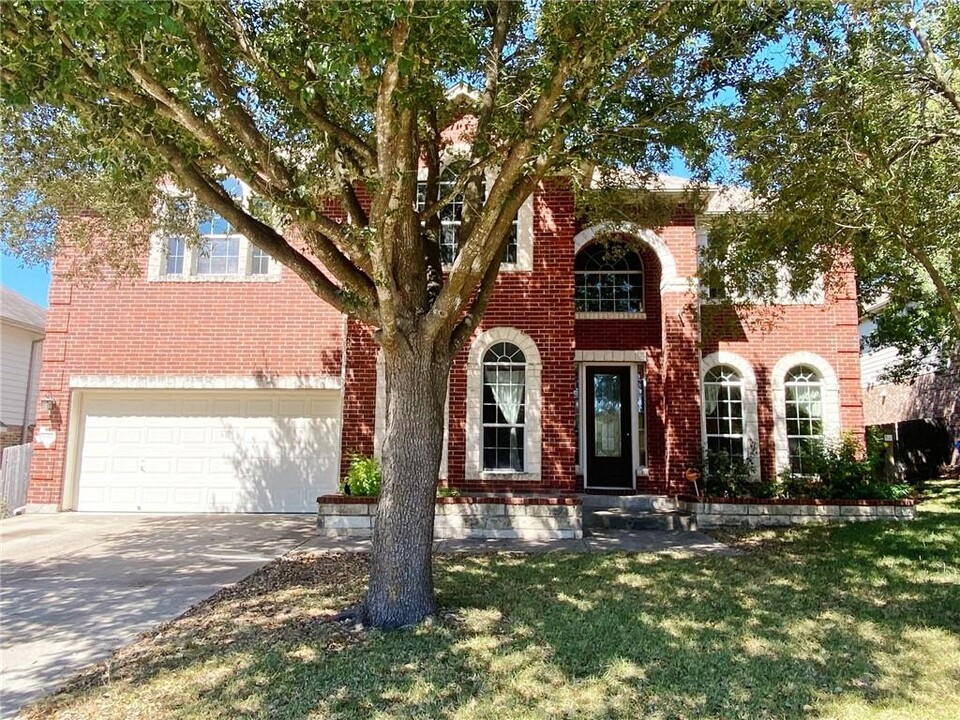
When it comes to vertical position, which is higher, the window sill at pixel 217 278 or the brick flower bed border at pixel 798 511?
the window sill at pixel 217 278

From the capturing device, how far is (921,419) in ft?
61.2

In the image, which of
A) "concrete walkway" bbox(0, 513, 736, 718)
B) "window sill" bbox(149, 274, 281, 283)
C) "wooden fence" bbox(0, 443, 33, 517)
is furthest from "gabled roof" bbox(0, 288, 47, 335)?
"concrete walkway" bbox(0, 513, 736, 718)

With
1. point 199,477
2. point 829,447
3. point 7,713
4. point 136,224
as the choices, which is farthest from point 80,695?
point 829,447

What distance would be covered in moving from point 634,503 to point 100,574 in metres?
8.51

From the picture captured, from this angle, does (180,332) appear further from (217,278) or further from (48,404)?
(48,404)

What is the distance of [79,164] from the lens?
7.71 meters

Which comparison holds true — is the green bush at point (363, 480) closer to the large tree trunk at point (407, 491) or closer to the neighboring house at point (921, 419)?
the large tree trunk at point (407, 491)

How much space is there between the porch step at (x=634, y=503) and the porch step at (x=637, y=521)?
30.9 inches

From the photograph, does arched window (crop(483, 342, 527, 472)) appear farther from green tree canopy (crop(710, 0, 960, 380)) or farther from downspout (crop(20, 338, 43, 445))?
downspout (crop(20, 338, 43, 445))

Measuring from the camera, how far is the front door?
1281 centimetres

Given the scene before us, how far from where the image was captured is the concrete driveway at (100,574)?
194 inches

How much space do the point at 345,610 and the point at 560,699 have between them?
241 cm

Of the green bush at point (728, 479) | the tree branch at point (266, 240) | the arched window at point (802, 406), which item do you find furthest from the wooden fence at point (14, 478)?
the arched window at point (802, 406)

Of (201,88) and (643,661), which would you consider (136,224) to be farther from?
(643,661)
